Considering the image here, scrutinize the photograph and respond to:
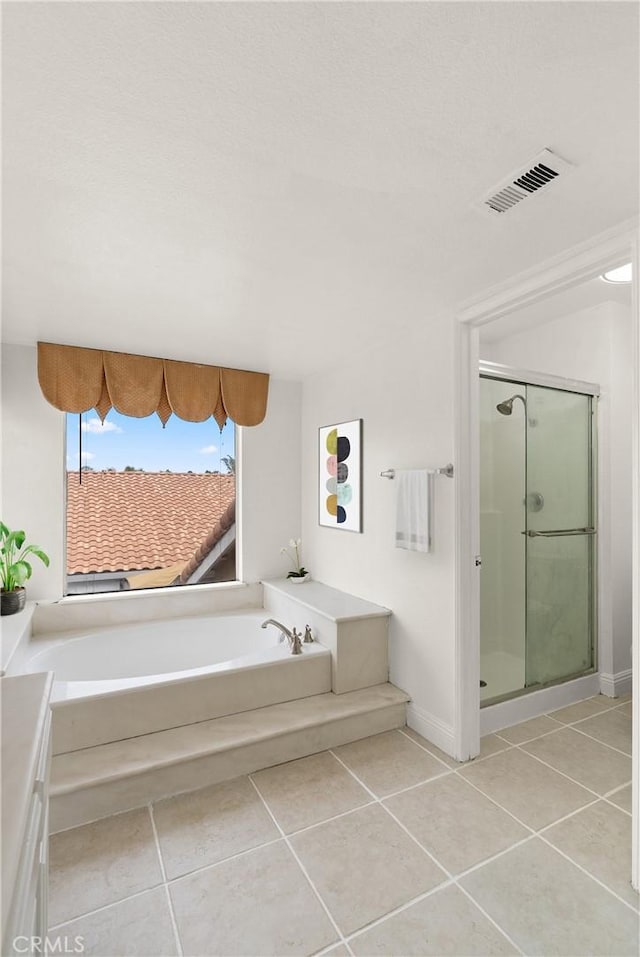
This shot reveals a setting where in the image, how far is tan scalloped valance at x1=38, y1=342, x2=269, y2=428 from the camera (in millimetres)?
2957

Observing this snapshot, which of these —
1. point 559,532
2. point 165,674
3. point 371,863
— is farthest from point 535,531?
point 165,674

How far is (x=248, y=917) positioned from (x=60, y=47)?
2.35 m

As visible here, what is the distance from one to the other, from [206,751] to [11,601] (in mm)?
1534

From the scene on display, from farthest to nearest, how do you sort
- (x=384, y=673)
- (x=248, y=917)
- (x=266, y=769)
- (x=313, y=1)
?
(x=384, y=673)
(x=266, y=769)
(x=248, y=917)
(x=313, y=1)

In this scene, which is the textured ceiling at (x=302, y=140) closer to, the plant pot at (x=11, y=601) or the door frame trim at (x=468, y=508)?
the door frame trim at (x=468, y=508)

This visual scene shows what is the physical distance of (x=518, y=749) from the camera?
2.40 metres

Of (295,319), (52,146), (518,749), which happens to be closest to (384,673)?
(518,749)

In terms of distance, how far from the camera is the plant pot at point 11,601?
8.96 feet

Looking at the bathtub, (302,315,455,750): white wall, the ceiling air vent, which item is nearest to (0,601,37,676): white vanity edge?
the bathtub

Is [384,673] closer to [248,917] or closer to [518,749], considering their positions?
[518,749]

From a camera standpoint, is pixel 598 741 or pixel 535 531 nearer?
pixel 598 741

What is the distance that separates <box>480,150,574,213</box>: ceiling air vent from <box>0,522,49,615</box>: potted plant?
Result: 2.79 metres

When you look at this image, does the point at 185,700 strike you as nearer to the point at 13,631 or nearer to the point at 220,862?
the point at 220,862

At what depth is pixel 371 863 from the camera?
1.68 m
